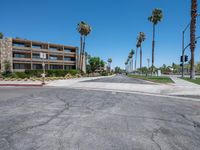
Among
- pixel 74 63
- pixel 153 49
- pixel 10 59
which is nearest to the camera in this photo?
pixel 153 49

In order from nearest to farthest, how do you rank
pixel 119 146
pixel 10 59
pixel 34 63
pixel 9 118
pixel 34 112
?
pixel 119 146 → pixel 9 118 → pixel 34 112 → pixel 10 59 → pixel 34 63

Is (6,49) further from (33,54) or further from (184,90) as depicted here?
(184,90)

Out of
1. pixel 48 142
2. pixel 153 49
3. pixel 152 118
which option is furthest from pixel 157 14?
pixel 48 142

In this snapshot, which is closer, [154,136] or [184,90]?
[154,136]

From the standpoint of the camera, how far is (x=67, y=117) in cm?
537

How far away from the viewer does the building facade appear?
43.7 m

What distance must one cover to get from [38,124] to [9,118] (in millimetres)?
1384

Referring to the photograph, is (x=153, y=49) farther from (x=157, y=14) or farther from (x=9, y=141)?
(x=9, y=141)

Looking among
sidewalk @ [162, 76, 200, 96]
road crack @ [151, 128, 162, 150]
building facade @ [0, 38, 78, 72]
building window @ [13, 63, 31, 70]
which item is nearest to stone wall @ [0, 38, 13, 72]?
building facade @ [0, 38, 78, 72]

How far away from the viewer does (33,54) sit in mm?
50344

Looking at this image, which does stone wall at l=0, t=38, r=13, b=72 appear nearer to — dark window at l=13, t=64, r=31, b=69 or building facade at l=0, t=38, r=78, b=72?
building facade at l=0, t=38, r=78, b=72

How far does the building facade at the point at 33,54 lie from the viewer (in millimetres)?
43656

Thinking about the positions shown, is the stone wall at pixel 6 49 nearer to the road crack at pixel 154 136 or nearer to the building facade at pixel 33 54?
the building facade at pixel 33 54

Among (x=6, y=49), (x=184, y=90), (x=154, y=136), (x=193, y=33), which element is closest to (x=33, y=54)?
(x=6, y=49)
